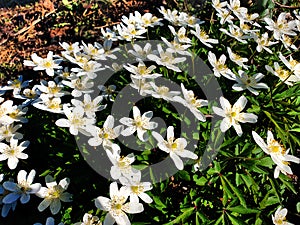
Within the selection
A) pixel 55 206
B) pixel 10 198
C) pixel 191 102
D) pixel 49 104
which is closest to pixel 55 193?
pixel 55 206

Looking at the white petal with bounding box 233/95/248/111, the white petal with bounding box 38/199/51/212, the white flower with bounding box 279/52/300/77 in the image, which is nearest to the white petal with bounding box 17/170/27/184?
the white petal with bounding box 38/199/51/212

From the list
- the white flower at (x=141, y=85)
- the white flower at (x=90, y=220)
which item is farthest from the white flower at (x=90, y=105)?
the white flower at (x=90, y=220)

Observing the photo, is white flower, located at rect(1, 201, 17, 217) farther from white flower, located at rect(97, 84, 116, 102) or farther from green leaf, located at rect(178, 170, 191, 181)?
green leaf, located at rect(178, 170, 191, 181)

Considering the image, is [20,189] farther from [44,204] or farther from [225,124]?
[225,124]

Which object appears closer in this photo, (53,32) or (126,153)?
(126,153)

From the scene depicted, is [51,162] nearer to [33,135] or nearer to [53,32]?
[33,135]

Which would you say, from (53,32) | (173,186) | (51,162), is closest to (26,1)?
(53,32)

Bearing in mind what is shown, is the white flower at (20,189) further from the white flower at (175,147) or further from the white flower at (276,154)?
the white flower at (276,154)
